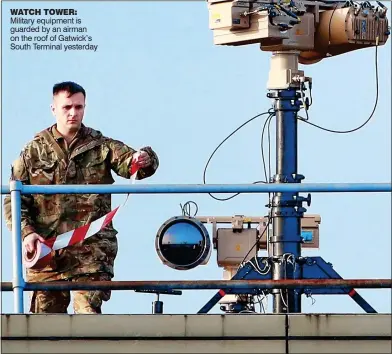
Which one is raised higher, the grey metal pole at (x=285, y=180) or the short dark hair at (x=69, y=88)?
the short dark hair at (x=69, y=88)

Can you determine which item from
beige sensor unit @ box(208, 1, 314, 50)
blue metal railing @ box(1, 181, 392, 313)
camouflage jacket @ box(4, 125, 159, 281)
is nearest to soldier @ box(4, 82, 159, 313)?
camouflage jacket @ box(4, 125, 159, 281)

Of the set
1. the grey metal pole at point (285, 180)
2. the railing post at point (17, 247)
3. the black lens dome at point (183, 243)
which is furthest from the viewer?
the grey metal pole at point (285, 180)

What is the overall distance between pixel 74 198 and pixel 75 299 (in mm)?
647

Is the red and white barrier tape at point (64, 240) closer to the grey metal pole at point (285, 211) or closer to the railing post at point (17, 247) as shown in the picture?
the railing post at point (17, 247)

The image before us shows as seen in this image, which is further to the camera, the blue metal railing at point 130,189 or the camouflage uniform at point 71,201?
the camouflage uniform at point 71,201

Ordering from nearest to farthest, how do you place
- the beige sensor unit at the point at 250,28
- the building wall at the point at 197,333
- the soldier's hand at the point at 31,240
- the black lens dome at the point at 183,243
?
1. the building wall at the point at 197,333
2. the soldier's hand at the point at 31,240
3. the black lens dome at the point at 183,243
4. the beige sensor unit at the point at 250,28

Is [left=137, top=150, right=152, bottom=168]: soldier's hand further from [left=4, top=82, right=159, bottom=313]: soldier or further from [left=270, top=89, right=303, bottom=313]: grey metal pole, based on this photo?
[left=270, top=89, right=303, bottom=313]: grey metal pole

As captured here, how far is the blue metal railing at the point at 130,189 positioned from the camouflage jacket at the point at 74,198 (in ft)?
3.08

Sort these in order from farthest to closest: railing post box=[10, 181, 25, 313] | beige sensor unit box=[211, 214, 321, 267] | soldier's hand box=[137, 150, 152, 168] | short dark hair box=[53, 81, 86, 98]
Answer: beige sensor unit box=[211, 214, 321, 267] < short dark hair box=[53, 81, 86, 98] < soldier's hand box=[137, 150, 152, 168] < railing post box=[10, 181, 25, 313]

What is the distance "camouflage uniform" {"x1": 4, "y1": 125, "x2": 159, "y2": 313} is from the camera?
1243 centimetres

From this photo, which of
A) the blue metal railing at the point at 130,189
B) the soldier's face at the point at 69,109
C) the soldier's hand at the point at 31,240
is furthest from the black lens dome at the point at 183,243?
the blue metal railing at the point at 130,189

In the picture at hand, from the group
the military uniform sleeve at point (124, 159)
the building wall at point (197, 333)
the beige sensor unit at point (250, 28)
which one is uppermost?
the beige sensor unit at point (250, 28)

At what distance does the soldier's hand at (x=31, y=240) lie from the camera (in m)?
12.1

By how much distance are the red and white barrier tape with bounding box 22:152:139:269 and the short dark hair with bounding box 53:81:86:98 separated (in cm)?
61
